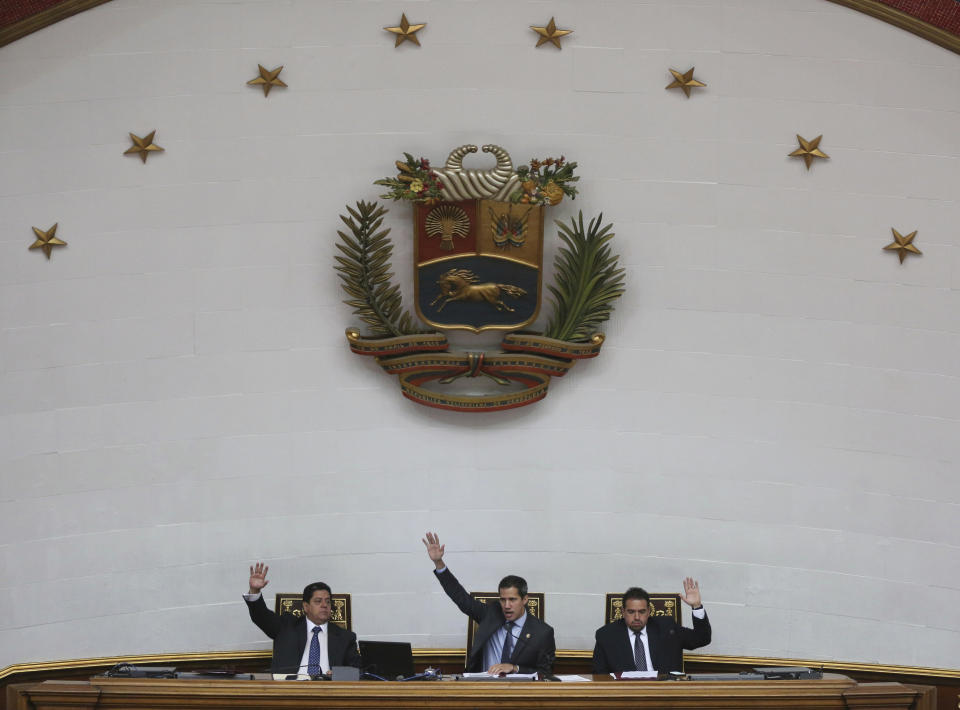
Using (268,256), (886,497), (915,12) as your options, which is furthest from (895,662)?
(268,256)

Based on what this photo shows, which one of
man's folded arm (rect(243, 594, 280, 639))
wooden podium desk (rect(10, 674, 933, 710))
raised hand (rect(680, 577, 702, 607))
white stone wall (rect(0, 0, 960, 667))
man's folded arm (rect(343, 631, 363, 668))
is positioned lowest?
wooden podium desk (rect(10, 674, 933, 710))

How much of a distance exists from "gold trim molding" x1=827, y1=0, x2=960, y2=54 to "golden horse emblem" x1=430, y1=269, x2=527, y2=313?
8.65 feet

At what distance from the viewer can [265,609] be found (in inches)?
256

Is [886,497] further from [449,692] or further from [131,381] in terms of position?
[131,381]

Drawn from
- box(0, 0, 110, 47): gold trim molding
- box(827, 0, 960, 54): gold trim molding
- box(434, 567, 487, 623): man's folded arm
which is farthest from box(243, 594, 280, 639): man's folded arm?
box(827, 0, 960, 54): gold trim molding

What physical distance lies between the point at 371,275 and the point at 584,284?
1271 mm

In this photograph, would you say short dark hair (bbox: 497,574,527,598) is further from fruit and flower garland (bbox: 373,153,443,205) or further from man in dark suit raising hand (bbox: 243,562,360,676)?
fruit and flower garland (bbox: 373,153,443,205)

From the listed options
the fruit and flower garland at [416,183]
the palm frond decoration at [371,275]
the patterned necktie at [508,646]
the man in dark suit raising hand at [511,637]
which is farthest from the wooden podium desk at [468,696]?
the fruit and flower garland at [416,183]

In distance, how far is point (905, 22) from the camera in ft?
23.0

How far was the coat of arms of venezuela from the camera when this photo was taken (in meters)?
6.95

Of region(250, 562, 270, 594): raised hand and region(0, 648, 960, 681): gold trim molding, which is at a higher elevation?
region(250, 562, 270, 594): raised hand

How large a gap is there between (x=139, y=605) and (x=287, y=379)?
62.5 inches

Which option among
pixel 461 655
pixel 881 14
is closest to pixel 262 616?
pixel 461 655

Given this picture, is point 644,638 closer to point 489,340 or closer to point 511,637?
point 511,637
